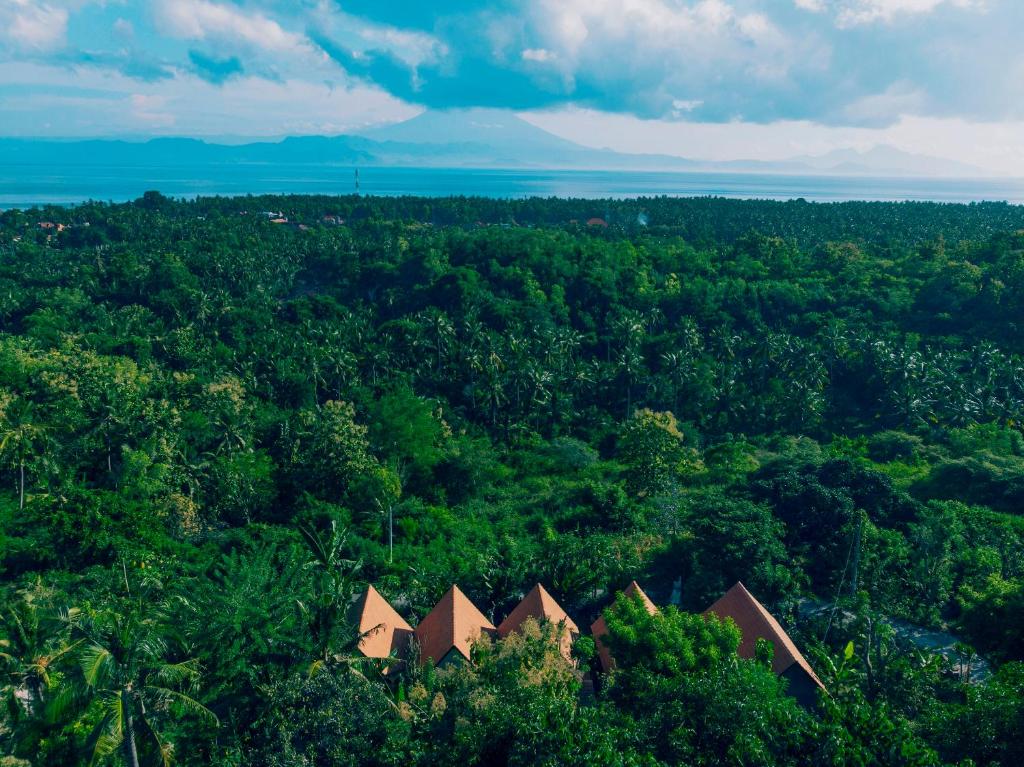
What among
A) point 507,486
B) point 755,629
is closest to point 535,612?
point 755,629

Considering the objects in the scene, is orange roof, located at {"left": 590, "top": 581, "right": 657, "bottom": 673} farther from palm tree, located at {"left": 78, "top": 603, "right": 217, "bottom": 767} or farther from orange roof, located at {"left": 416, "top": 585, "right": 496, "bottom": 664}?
palm tree, located at {"left": 78, "top": 603, "right": 217, "bottom": 767}

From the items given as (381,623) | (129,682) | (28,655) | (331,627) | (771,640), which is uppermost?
(129,682)

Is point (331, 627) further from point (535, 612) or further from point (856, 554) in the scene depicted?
point (856, 554)

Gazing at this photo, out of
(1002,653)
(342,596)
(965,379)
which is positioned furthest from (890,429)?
(342,596)

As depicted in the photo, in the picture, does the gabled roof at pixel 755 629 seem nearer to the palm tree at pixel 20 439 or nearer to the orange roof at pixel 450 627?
the orange roof at pixel 450 627

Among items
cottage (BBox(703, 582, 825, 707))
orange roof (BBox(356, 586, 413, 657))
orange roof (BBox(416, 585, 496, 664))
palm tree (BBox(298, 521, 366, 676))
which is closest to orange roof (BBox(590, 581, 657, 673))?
cottage (BBox(703, 582, 825, 707))

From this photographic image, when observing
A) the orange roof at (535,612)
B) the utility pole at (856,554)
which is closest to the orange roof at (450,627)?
the orange roof at (535,612)
